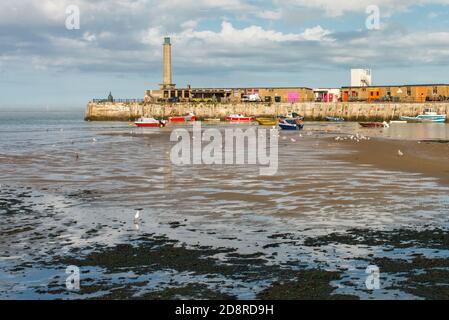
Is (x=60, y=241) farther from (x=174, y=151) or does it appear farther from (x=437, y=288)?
(x=174, y=151)

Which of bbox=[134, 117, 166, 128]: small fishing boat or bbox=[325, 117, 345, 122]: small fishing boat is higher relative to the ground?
bbox=[325, 117, 345, 122]: small fishing boat

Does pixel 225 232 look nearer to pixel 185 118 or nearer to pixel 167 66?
pixel 185 118

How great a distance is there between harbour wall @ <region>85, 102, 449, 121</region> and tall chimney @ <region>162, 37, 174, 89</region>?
1415 centimetres

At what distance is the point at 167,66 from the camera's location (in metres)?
126

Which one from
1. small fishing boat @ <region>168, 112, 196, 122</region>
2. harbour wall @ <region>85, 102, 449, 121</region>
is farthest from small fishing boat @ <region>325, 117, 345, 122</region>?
small fishing boat @ <region>168, 112, 196, 122</region>

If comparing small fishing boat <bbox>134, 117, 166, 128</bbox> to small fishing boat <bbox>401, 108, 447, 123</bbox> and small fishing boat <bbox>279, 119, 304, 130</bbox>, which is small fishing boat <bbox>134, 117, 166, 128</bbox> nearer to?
small fishing boat <bbox>279, 119, 304, 130</bbox>

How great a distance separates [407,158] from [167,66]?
98.2 meters

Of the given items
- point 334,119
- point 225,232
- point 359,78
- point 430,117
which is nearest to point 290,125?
point 334,119

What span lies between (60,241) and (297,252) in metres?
5.22

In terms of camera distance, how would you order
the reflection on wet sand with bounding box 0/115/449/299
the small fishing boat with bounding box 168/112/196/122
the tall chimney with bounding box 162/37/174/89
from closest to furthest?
the reflection on wet sand with bounding box 0/115/449/299, the small fishing boat with bounding box 168/112/196/122, the tall chimney with bounding box 162/37/174/89

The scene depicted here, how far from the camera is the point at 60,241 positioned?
42.9ft

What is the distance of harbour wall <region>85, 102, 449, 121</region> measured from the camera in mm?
100250

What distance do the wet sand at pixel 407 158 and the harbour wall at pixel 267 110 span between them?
6037 centimetres
